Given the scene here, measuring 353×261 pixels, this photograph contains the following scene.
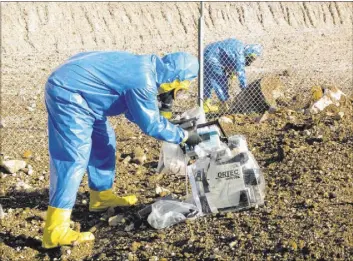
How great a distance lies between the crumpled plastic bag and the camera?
514 cm

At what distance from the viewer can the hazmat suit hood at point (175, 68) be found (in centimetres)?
483

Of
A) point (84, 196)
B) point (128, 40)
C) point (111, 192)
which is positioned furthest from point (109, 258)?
point (128, 40)

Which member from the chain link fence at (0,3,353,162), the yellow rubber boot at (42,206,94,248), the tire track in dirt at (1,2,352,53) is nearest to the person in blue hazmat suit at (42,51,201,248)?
the yellow rubber boot at (42,206,94,248)

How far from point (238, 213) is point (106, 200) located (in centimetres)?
128

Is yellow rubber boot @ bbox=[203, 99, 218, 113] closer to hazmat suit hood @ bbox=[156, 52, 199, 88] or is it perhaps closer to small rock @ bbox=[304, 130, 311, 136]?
small rock @ bbox=[304, 130, 311, 136]

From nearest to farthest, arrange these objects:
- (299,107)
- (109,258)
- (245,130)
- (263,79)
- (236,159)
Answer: (109,258)
(236,159)
(245,130)
(299,107)
(263,79)

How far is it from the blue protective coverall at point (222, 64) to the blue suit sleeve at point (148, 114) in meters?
4.02

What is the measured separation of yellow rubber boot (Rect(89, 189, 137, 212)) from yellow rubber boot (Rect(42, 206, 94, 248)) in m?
0.72

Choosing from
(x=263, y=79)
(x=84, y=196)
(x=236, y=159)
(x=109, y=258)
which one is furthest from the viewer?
(x=263, y=79)

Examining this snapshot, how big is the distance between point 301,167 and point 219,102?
11.1ft

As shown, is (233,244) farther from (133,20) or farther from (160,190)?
(133,20)

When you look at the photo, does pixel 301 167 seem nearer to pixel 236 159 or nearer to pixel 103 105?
pixel 236 159

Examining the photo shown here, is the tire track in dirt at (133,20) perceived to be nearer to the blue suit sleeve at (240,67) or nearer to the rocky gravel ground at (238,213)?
the blue suit sleeve at (240,67)

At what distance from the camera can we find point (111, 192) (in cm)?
566
